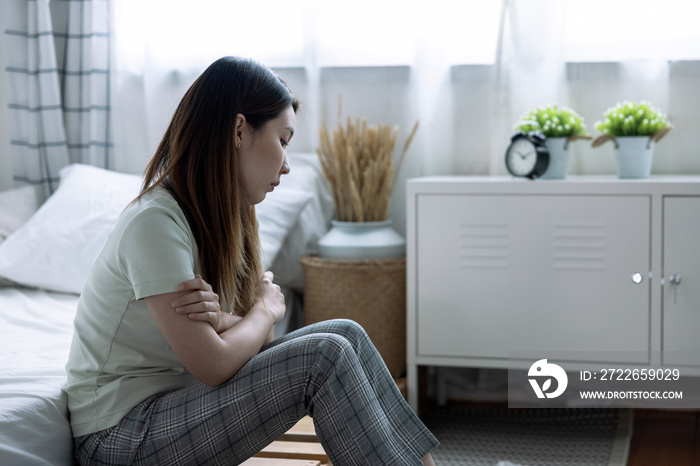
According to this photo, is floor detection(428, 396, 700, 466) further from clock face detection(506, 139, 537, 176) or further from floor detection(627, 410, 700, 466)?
clock face detection(506, 139, 537, 176)

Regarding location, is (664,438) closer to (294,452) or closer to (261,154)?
(294,452)

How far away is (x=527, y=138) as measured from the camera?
6.85 feet

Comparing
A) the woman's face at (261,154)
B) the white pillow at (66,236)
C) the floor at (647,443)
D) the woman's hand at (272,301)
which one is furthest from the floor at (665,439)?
the white pillow at (66,236)

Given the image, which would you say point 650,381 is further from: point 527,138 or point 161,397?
point 161,397

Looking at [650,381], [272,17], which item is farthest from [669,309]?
[272,17]

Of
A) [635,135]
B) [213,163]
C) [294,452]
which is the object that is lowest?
[294,452]

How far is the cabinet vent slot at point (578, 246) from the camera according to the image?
6.46 ft

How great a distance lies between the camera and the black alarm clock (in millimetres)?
2053

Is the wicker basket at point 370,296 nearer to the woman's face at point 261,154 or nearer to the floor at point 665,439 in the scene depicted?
the floor at point 665,439

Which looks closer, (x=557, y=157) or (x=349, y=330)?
(x=349, y=330)

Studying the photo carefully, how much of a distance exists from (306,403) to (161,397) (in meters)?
0.24

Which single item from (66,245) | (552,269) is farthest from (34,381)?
(552,269)

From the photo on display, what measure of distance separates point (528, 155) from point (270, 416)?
46.1 inches

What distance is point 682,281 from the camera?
1931 mm
